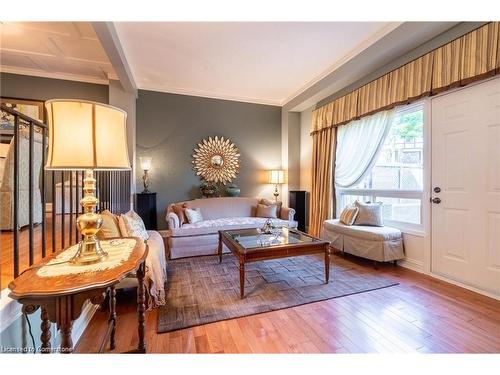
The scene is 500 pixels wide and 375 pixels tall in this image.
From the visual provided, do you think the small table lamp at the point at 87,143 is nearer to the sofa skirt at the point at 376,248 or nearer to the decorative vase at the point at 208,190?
the sofa skirt at the point at 376,248

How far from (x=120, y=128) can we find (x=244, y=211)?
3273mm

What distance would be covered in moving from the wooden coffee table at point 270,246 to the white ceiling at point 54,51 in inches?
116

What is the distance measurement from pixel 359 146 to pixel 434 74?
126 cm

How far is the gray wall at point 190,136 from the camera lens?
4.27m

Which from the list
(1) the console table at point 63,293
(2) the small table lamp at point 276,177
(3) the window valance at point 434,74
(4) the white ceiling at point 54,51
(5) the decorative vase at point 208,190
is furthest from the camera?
(2) the small table lamp at point 276,177

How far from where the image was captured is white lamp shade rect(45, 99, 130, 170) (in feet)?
3.41

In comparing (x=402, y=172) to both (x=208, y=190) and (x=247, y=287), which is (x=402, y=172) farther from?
(x=208, y=190)

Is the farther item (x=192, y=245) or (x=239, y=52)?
(x=192, y=245)

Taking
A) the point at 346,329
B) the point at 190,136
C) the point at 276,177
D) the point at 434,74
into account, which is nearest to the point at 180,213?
the point at 190,136

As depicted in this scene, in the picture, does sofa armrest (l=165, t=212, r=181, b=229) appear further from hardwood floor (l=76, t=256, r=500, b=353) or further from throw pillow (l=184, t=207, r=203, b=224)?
hardwood floor (l=76, t=256, r=500, b=353)

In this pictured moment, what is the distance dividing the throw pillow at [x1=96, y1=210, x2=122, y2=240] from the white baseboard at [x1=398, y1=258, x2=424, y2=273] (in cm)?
327

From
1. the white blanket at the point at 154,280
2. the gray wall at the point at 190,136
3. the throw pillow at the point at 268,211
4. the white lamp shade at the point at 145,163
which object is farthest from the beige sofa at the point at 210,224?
the white blanket at the point at 154,280

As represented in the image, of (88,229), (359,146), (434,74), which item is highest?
(434,74)

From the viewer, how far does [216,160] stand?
4.57 meters
